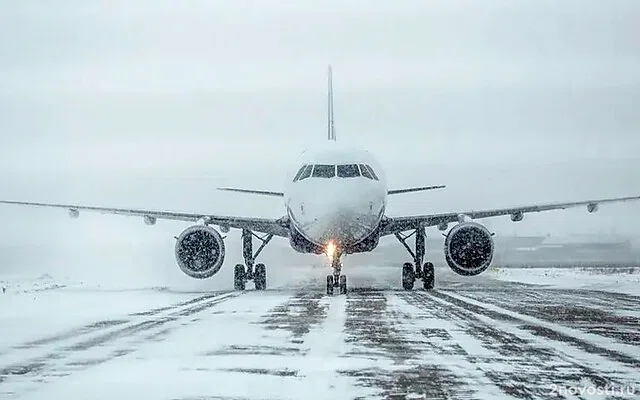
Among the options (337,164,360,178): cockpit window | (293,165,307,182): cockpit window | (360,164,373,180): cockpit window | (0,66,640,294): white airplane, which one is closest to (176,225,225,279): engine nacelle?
(0,66,640,294): white airplane

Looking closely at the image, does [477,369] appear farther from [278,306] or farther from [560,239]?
[560,239]

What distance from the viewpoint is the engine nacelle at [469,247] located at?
81.9 ft

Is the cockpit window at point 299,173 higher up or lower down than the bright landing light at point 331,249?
higher up

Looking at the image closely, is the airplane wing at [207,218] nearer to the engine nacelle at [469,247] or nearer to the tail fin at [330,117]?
the engine nacelle at [469,247]

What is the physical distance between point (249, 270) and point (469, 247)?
280 inches

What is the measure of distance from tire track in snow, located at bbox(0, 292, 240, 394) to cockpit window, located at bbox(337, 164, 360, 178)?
795 cm

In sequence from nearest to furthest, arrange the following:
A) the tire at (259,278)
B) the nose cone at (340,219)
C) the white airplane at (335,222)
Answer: the nose cone at (340,219)
the white airplane at (335,222)
the tire at (259,278)

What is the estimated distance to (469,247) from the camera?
2498 cm

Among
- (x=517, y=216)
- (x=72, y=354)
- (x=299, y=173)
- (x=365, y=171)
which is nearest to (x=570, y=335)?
(x=72, y=354)

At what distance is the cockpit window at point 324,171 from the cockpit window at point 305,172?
0.20 meters

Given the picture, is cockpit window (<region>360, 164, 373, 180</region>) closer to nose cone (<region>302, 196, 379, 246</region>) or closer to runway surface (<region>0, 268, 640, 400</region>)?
nose cone (<region>302, 196, 379, 246</region>)

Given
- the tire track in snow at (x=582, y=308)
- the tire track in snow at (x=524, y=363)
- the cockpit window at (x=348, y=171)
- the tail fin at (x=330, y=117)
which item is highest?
the tail fin at (x=330, y=117)

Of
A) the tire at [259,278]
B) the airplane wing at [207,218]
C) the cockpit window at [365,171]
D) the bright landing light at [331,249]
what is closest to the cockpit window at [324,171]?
the cockpit window at [365,171]

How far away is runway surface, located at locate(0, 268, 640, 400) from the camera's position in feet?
26.0
